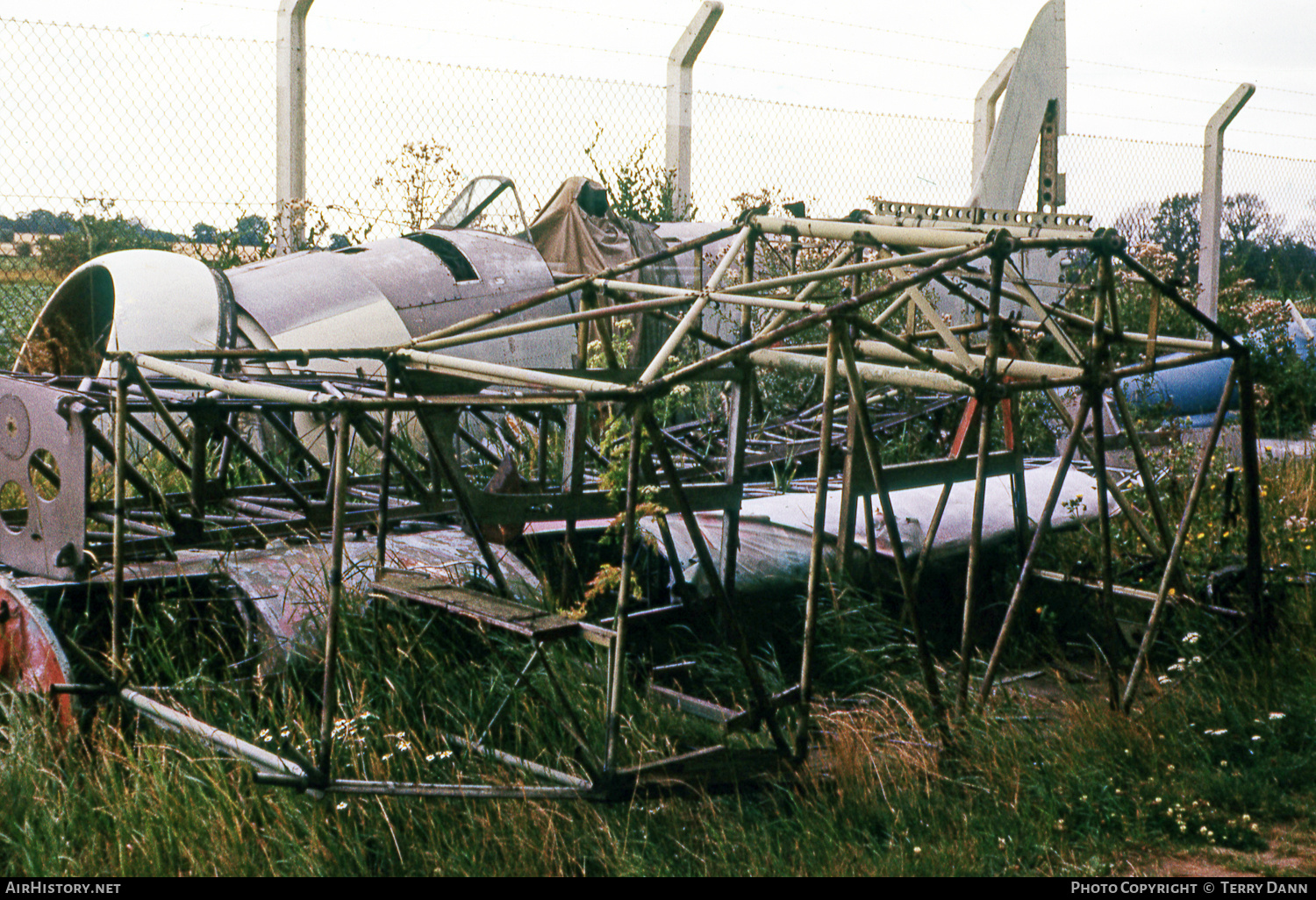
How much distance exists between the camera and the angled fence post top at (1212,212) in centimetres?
1272

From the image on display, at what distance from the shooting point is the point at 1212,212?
12914 millimetres

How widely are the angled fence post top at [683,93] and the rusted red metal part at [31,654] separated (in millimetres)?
7731

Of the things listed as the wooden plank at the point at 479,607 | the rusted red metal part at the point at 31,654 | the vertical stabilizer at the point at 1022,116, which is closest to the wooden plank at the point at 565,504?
the wooden plank at the point at 479,607

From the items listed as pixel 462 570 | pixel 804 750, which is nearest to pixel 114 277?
pixel 462 570

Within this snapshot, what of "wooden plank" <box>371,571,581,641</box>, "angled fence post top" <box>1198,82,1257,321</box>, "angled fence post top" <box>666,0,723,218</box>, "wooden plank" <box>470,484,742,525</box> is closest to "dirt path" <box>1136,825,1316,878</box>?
"wooden plank" <box>371,571,581,641</box>

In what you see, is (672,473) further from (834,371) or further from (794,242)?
(794,242)

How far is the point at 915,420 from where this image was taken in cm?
788

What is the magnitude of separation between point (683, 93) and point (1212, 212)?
6.68 meters

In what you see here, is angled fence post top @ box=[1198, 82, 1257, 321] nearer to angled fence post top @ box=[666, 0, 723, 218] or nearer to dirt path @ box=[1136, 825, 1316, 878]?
angled fence post top @ box=[666, 0, 723, 218]

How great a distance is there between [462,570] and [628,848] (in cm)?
161

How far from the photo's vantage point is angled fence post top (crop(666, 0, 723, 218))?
Answer: 982 centimetres

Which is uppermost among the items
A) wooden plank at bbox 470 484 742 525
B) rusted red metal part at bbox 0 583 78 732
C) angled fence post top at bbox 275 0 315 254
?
angled fence post top at bbox 275 0 315 254

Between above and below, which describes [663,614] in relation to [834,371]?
below

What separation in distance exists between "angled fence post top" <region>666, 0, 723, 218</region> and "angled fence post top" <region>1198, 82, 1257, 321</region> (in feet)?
20.3
